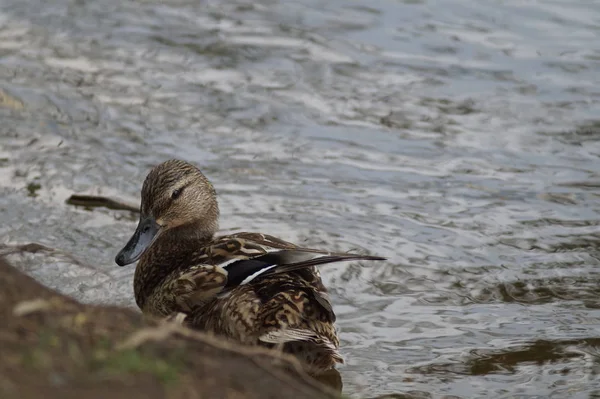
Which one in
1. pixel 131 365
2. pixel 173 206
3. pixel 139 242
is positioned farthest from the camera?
pixel 173 206

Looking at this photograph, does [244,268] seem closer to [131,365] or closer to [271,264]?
[271,264]

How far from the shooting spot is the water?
23.2ft

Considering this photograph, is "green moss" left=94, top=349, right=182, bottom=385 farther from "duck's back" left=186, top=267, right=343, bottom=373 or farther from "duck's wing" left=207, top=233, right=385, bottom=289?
"duck's wing" left=207, top=233, right=385, bottom=289

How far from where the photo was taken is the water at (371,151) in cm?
707

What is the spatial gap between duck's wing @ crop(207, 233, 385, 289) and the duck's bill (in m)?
0.55

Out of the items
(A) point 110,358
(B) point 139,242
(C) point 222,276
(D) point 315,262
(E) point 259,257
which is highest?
(A) point 110,358

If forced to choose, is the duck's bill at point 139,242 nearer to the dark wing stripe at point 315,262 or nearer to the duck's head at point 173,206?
the duck's head at point 173,206

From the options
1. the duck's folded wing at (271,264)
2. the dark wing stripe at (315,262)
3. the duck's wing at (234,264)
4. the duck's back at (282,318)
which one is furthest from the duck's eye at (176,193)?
the dark wing stripe at (315,262)

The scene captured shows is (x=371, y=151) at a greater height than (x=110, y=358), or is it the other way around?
(x=110, y=358)

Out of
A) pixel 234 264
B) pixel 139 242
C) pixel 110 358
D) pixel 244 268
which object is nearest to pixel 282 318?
pixel 244 268

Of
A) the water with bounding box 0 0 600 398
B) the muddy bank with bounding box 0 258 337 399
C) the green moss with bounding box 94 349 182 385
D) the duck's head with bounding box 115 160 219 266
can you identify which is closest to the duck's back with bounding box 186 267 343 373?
the water with bounding box 0 0 600 398

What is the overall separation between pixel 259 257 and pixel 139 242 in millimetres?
1099

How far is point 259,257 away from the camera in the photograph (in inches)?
253

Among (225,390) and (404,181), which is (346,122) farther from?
(225,390)
